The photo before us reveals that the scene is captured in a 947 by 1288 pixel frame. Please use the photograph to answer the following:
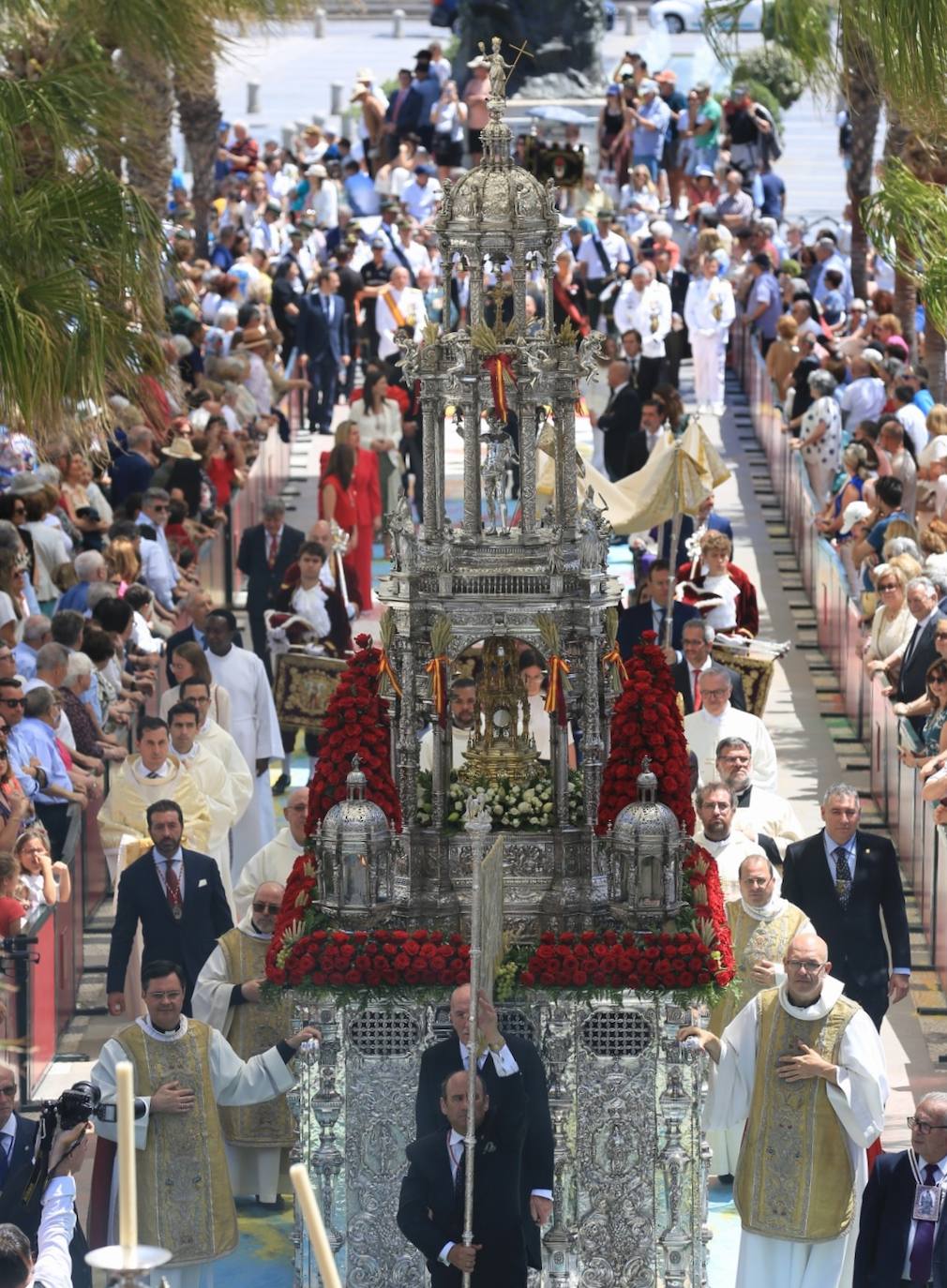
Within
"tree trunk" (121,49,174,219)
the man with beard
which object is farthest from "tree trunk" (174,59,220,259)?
the man with beard

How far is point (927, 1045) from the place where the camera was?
49.8 ft

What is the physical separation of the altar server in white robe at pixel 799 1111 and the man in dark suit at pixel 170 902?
297 centimetres

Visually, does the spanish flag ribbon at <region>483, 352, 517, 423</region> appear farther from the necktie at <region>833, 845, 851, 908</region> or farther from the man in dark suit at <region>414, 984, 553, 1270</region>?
the necktie at <region>833, 845, 851, 908</region>

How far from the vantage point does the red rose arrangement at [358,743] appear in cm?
1213

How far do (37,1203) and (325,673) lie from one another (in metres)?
9.00

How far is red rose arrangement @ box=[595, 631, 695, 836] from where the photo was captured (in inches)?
477

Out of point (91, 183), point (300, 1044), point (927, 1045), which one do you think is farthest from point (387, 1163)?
point (91, 183)

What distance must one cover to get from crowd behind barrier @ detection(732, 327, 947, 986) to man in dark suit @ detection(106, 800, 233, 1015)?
419 centimetres

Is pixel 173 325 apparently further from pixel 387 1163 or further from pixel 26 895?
pixel 387 1163

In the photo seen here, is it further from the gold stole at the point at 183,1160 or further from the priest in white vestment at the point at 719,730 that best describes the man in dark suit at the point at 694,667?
the gold stole at the point at 183,1160

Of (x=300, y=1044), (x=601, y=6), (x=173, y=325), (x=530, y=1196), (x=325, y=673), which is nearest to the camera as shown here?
(x=530, y=1196)

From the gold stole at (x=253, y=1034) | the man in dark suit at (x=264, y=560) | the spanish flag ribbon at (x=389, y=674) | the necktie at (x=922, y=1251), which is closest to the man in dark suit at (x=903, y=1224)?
the necktie at (x=922, y=1251)

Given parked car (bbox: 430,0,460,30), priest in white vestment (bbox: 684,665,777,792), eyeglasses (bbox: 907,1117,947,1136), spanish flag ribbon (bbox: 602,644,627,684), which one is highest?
parked car (bbox: 430,0,460,30)

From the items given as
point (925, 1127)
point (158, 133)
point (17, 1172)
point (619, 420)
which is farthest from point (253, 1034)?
point (158, 133)
